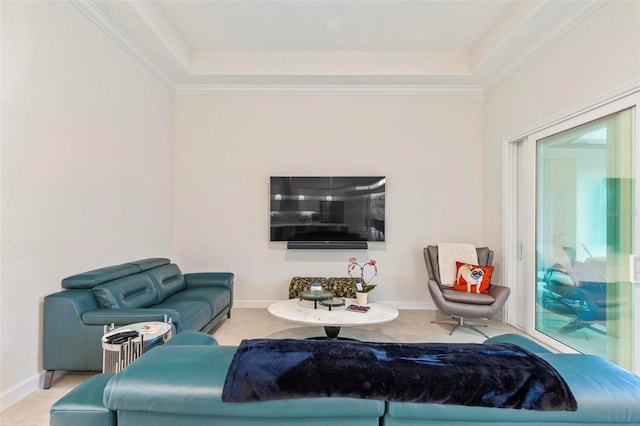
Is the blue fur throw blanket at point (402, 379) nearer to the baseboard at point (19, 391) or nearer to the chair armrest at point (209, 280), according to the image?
the baseboard at point (19, 391)

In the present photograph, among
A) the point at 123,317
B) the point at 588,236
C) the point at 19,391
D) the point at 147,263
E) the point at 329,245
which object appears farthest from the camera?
the point at 329,245

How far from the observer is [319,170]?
15.2 ft

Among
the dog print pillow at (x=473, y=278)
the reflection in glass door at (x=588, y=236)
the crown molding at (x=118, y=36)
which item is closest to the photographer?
the reflection in glass door at (x=588, y=236)

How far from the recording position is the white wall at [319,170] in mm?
4574

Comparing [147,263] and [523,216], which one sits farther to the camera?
[523,216]

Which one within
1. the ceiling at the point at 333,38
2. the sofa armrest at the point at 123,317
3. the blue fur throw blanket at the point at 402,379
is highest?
the ceiling at the point at 333,38

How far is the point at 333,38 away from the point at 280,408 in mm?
4136

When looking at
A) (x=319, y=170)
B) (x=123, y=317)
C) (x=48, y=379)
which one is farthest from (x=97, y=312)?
(x=319, y=170)

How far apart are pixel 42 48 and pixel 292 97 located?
2.86m

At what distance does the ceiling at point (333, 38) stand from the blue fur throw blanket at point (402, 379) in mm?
3333

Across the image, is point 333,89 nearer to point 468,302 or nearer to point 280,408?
point 468,302

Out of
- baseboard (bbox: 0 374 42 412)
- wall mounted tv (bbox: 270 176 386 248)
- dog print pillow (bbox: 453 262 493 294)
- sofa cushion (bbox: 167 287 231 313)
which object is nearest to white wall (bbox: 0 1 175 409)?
baseboard (bbox: 0 374 42 412)

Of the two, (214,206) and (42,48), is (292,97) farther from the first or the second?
(42,48)

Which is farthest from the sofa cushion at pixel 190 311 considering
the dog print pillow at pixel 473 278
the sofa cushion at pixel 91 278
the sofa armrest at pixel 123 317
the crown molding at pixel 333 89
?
the crown molding at pixel 333 89
